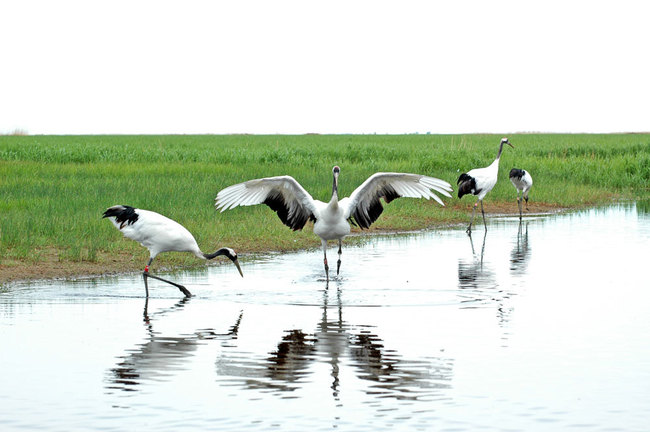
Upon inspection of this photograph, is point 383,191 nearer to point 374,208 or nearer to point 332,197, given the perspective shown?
point 374,208

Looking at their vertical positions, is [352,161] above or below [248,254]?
above

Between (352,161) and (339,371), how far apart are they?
31.8 metres

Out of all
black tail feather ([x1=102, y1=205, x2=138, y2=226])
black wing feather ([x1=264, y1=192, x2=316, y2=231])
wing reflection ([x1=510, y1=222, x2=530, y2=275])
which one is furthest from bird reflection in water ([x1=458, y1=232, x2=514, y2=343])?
black tail feather ([x1=102, y1=205, x2=138, y2=226])

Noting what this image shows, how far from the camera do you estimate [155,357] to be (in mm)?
7848

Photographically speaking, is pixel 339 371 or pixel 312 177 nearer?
pixel 339 371

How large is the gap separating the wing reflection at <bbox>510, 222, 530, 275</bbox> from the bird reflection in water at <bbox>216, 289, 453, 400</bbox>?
5.24m

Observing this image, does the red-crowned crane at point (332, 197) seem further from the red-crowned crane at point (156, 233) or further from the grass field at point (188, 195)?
the grass field at point (188, 195)

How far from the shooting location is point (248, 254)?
15.4 metres

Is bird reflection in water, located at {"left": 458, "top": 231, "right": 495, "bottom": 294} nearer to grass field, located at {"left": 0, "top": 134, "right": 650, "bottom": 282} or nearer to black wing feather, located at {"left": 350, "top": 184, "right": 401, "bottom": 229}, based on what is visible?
black wing feather, located at {"left": 350, "top": 184, "right": 401, "bottom": 229}

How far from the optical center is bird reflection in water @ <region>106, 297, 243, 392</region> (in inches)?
280

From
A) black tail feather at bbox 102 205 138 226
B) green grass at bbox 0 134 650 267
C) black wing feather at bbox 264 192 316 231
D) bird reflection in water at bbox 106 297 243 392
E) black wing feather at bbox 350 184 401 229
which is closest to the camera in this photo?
bird reflection in water at bbox 106 297 243 392

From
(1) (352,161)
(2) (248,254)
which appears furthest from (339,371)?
(1) (352,161)

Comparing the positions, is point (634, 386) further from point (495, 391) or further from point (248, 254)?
point (248, 254)

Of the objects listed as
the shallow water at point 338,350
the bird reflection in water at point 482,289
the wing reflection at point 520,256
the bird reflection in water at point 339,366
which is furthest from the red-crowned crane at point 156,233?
the wing reflection at point 520,256
